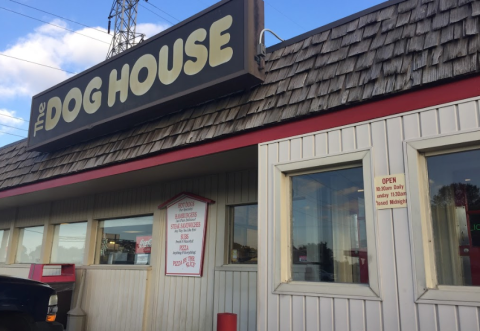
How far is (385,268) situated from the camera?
3973 mm

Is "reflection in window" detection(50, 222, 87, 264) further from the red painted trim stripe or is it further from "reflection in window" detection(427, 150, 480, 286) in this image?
"reflection in window" detection(427, 150, 480, 286)

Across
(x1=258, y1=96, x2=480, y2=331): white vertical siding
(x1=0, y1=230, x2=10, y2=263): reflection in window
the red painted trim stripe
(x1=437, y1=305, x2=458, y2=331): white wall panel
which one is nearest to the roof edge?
the red painted trim stripe

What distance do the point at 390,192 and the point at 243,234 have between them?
134 inches

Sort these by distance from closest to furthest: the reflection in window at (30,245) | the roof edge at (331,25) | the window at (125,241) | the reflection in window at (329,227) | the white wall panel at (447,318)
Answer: the white wall panel at (447,318)
the reflection in window at (329,227)
the roof edge at (331,25)
the window at (125,241)
the reflection in window at (30,245)

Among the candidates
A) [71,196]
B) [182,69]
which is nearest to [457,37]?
[182,69]

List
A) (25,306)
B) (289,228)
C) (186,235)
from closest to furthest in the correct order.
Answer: (289,228) → (25,306) → (186,235)

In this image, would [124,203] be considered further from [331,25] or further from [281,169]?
[331,25]

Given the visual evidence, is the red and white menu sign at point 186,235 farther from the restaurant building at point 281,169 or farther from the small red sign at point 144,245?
A: the small red sign at point 144,245

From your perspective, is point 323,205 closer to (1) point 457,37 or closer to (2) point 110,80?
(1) point 457,37

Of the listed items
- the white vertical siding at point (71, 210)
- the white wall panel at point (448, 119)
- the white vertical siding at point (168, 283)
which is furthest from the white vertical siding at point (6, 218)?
the white wall panel at point (448, 119)

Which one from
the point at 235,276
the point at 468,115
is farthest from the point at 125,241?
the point at 468,115

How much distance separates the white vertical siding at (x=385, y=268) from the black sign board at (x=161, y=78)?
1.60 metres

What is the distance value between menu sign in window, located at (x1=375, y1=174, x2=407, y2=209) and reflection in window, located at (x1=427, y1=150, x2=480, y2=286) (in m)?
0.27

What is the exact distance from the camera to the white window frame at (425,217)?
3.61 metres
